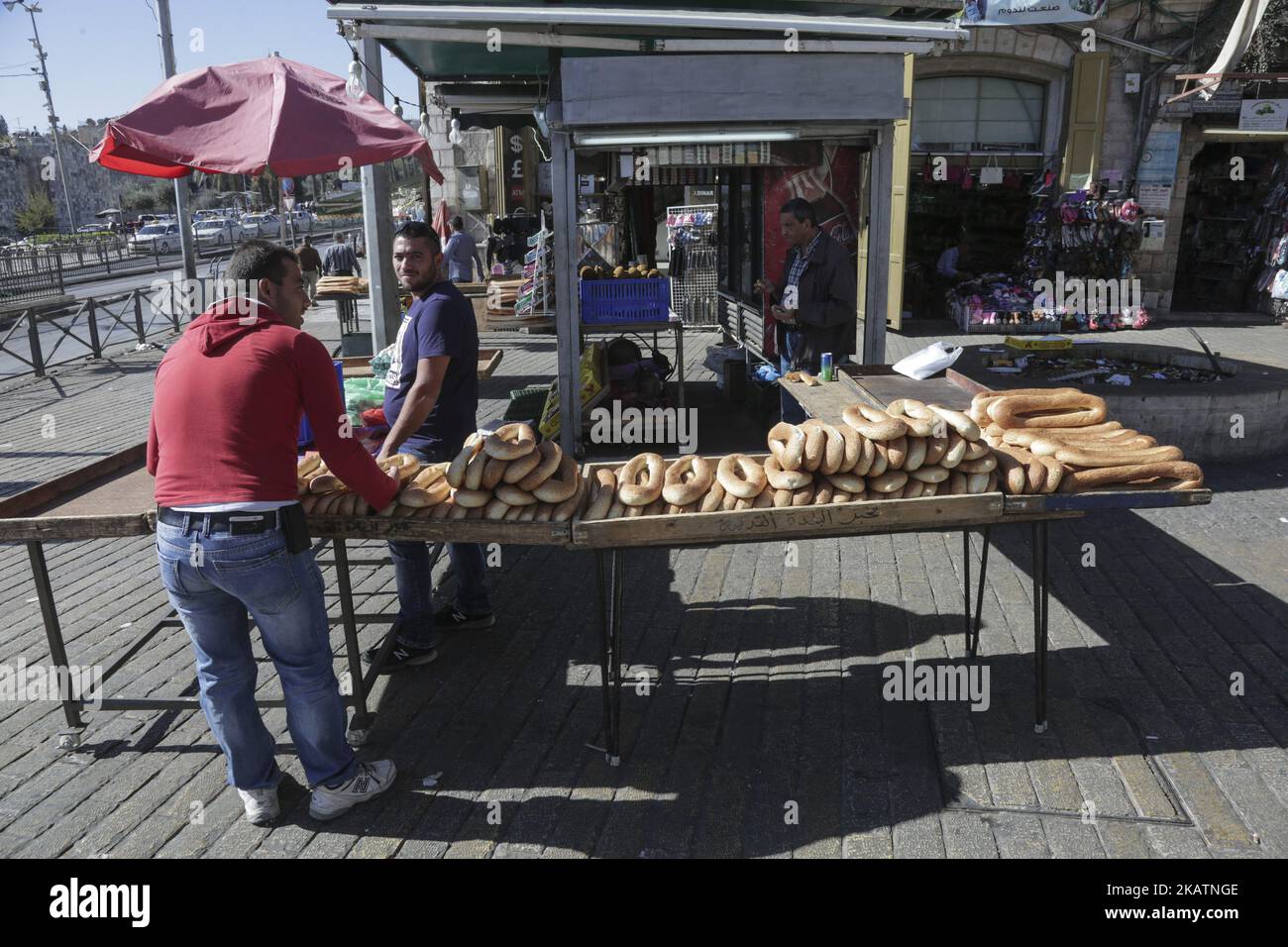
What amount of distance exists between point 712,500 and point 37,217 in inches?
2431

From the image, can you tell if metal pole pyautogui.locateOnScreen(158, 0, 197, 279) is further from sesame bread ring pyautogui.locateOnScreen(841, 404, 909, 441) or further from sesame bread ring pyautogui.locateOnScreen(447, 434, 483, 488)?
sesame bread ring pyautogui.locateOnScreen(841, 404, 909, 441)

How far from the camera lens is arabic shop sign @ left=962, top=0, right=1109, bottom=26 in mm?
13297

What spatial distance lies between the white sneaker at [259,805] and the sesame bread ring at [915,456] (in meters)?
2.89

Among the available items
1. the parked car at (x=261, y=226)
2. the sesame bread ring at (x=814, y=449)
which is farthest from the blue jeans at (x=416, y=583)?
the parked car at (x=261, y=226)

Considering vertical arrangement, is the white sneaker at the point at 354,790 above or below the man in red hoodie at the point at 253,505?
below

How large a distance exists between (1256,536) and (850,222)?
4.80 metres

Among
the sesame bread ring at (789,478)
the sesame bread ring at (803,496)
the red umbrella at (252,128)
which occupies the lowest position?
the sesame bread ring at (803,496)

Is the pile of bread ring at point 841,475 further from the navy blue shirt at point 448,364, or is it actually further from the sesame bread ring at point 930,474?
the navy blue shirt at point 448,364

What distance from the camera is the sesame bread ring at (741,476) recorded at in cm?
374

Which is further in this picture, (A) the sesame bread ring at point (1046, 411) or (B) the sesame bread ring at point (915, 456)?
(A) the sesame bread ring at point (1046, 411)

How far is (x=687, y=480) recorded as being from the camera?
12.8 ft

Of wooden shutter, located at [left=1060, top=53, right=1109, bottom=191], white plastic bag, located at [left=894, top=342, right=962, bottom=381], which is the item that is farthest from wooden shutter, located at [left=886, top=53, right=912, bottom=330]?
white plastic bag, located at [left=894, top=342, right=962, bottom=381]

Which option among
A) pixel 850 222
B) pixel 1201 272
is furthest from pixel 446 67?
pixel 1201 272

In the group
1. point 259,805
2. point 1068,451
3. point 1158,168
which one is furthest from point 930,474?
point 1158,168
